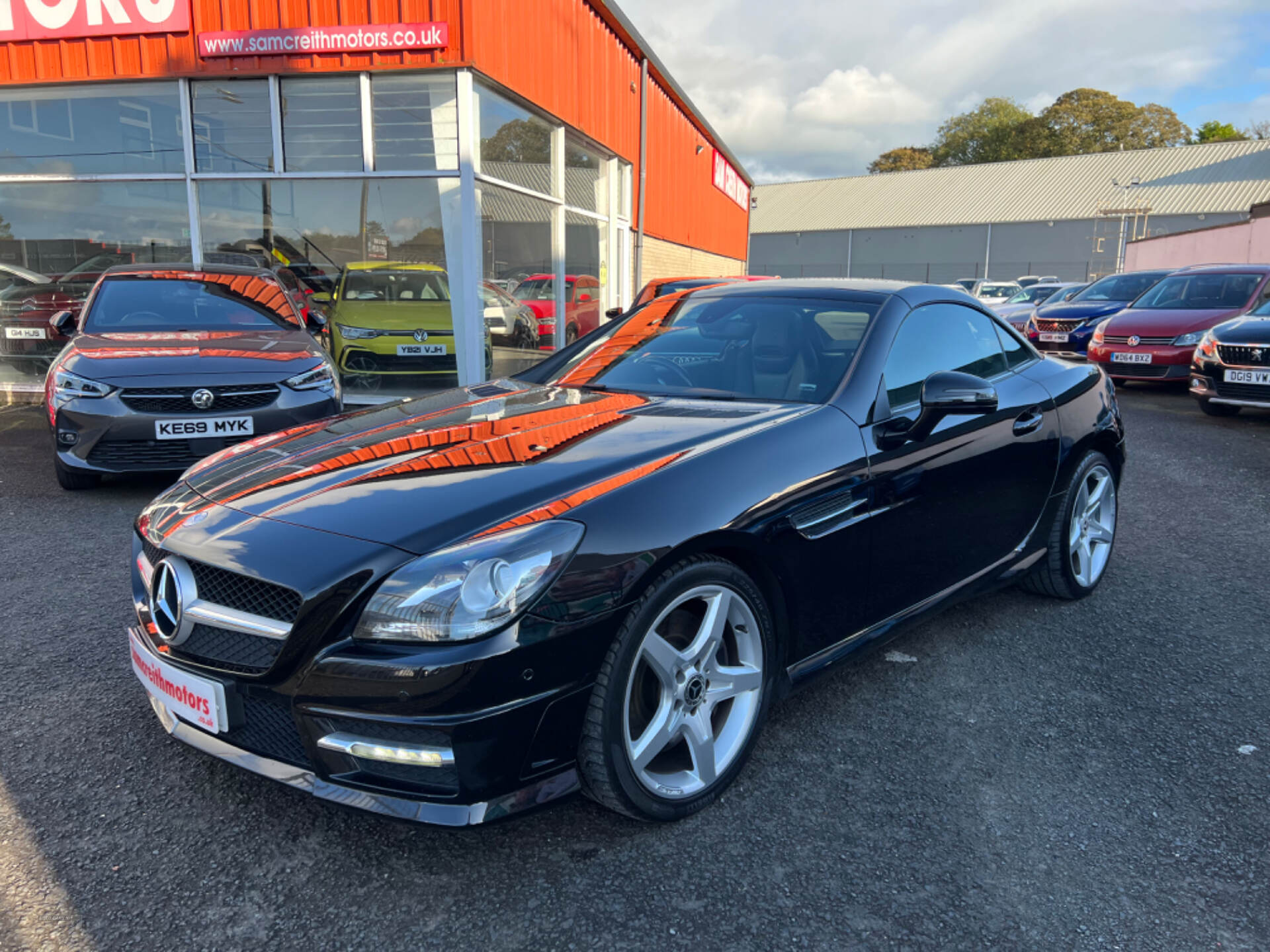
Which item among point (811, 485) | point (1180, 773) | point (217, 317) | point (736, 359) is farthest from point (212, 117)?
point (1180, 773)

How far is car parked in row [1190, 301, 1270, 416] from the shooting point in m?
8.64

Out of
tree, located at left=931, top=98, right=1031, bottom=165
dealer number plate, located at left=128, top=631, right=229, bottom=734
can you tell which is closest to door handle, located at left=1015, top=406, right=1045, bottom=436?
dealer number plate, located at left=128, top=631, right=229, bottom=734

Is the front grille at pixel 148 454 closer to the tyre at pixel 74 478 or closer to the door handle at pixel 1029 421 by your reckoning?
the tyre at pixel 74 478

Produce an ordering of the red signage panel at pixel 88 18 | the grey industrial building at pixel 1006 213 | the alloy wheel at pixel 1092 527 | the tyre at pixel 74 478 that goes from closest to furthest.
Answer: the alloy wheel at pixel 1092 527 < the tyre at pixel 74 478 < the red signage panel at pixel 88 18 < the grey industrial building at pixel 1006 213

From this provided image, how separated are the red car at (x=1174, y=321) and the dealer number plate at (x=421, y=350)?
7.75m

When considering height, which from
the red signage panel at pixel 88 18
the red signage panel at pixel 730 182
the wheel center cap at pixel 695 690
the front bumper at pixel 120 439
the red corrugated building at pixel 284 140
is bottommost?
the wheel center cap at pixel 695 690

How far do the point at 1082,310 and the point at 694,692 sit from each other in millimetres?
15009

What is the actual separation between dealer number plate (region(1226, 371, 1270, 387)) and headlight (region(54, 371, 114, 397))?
9.64m

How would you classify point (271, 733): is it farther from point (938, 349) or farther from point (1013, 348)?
point (1013, 348)

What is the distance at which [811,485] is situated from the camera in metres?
2.62

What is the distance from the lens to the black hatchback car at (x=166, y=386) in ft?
18.4

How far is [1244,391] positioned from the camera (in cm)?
883

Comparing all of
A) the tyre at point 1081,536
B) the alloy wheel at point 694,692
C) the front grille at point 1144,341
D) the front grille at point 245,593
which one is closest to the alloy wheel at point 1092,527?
the tyre at point 1081,536

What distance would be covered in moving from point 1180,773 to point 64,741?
11.0 feet
